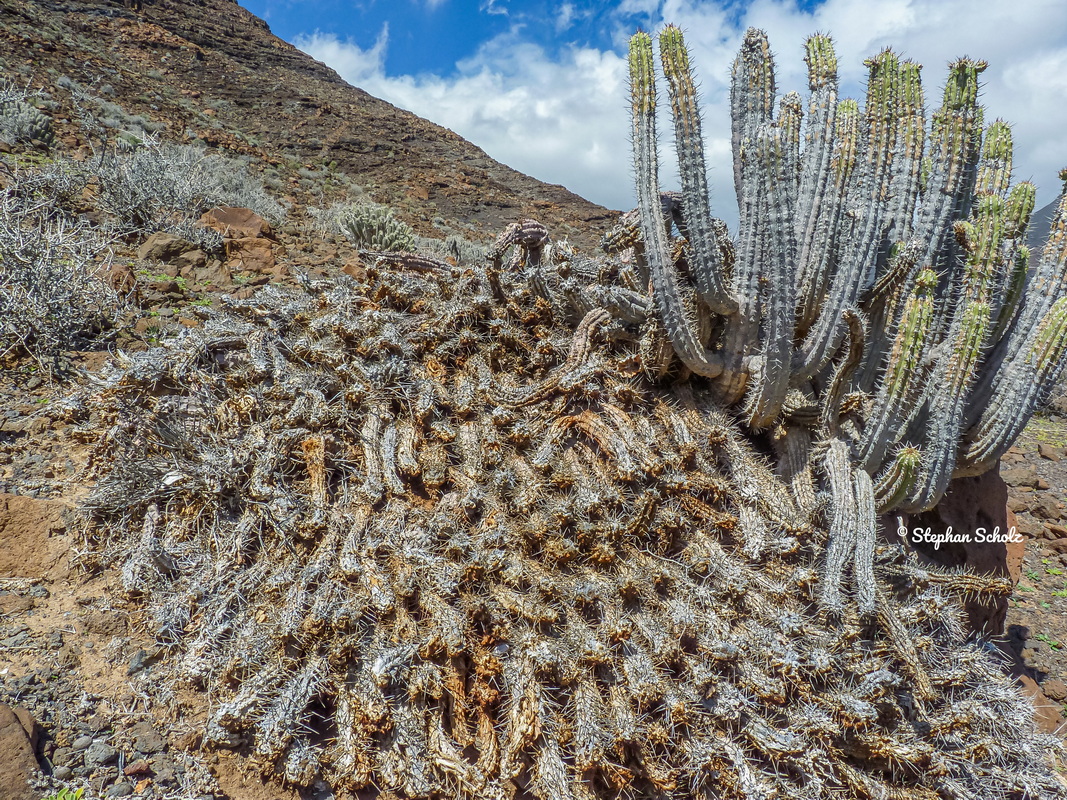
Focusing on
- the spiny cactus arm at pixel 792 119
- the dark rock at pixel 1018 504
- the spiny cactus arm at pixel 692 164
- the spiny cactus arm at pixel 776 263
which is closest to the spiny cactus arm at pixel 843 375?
the spiny cactus arm at pixel 776 263

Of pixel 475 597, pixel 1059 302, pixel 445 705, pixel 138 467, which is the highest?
pixel 1059 302

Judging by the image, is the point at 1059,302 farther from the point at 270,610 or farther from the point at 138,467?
the point at 138,467

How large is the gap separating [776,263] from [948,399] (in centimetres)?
110

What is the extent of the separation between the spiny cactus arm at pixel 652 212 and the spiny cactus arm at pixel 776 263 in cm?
34

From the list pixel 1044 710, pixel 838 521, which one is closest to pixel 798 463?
pixel 838 521

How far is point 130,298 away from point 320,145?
42.8ft

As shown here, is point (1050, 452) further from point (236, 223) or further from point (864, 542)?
point (236, 223)

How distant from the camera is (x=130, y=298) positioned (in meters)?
4.30

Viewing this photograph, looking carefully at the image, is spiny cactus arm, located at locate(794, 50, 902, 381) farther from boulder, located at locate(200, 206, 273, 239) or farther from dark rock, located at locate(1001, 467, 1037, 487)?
boulder, located at locate(200, 206, 273, 239)

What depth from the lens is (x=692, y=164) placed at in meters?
2.93

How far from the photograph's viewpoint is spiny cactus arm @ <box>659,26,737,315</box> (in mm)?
2924

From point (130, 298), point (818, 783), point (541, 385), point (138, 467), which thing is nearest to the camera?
point (818, 783)

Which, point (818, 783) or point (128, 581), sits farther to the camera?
point (128, 581)

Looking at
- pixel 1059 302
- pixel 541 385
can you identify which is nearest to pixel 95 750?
pixel 541 385
